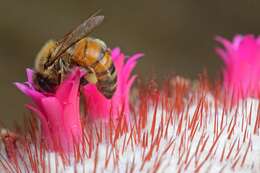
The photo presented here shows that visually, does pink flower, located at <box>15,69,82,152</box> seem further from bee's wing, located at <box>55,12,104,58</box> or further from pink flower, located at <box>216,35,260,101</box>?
pink flower, located at <box>216,35,260,101</box>

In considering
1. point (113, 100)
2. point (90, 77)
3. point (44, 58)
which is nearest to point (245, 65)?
point (113, 100)

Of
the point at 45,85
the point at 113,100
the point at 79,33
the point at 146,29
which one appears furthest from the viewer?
the point at 146,29

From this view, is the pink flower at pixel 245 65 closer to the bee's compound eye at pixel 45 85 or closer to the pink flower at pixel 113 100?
the pink flower at pixel 113 100

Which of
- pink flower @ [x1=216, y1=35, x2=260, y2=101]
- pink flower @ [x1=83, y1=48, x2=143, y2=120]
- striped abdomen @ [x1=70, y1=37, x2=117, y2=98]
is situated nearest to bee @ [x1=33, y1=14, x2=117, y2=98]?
striped abdomen @ [x1=70, y1=37, x2=117, y2=98]

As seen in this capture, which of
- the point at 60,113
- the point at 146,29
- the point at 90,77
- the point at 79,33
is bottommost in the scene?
the point at 60,113

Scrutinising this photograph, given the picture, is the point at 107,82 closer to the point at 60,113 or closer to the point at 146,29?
the point at 60,113

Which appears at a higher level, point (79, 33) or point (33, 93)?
point (79, 33)

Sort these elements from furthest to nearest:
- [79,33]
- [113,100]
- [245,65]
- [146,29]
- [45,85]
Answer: [146,29] < [245,65] < [113,100] < [45,85] < [79,33]

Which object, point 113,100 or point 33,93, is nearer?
point 33,93
